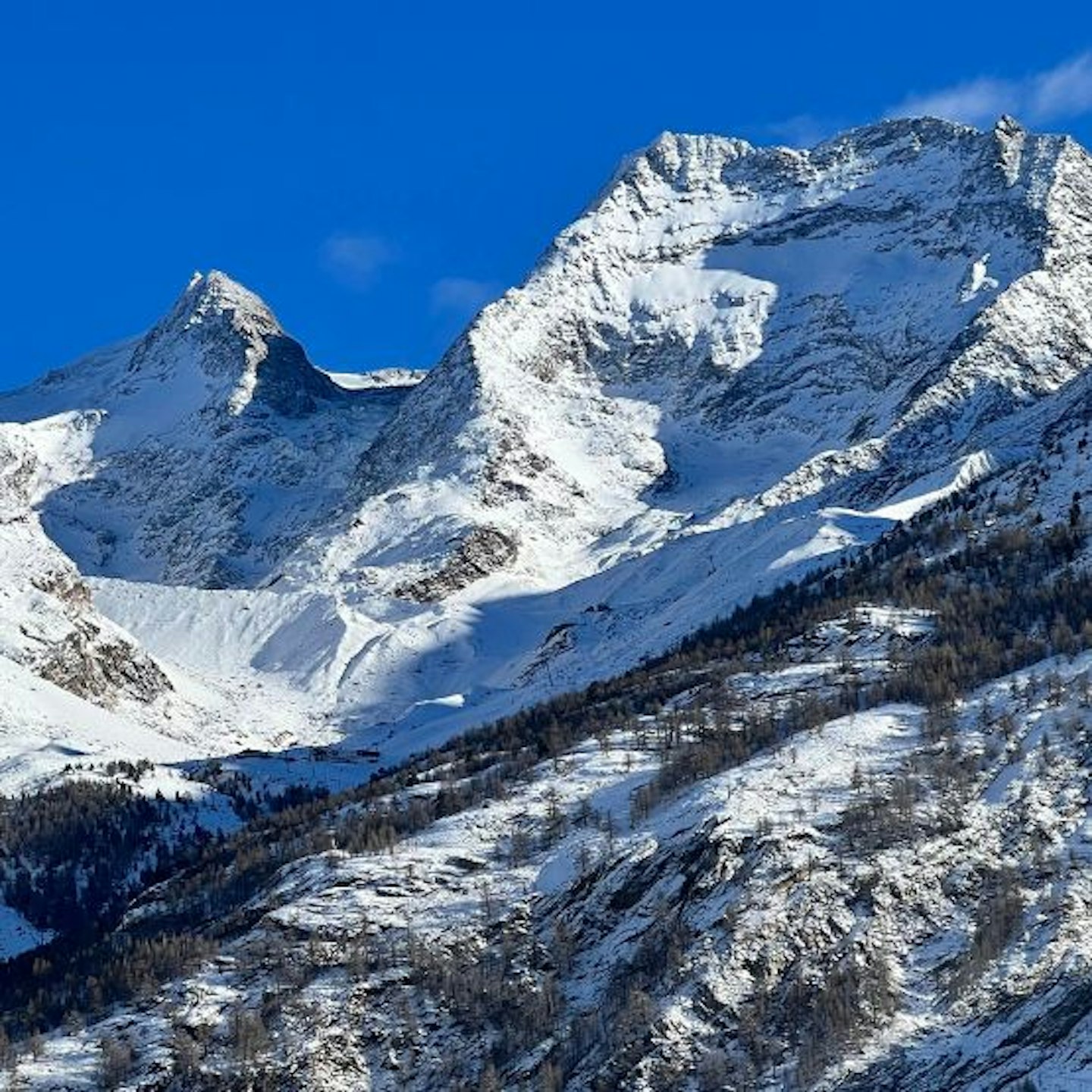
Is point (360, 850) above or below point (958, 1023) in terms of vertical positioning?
above

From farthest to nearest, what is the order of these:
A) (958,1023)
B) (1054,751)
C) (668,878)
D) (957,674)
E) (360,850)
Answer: (957,674) → (360,850) → (1054,751) → (668,878) → (958,1023)

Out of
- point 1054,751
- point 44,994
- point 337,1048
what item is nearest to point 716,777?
point 1054,751

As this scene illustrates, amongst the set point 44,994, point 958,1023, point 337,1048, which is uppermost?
point 44,994

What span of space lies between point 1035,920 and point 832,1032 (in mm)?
13497

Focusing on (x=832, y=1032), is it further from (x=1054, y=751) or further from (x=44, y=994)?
(x=44, y=994)

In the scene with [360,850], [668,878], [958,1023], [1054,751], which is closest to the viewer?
[958,1023]

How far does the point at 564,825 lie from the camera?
14888 centimetres

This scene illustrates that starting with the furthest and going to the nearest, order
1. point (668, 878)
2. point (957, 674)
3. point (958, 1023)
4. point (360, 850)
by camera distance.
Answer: point (957, 674)
point (360, 850)
point (668, 878)
point (958, 1023)

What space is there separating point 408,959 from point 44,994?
81.0 feet

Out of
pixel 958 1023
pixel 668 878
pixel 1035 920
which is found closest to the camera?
pixel 958 1023

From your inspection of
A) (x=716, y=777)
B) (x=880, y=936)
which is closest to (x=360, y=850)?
(x=716, y=777)

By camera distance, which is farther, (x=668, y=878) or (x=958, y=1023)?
(x=668, y=878)

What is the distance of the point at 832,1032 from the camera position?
115 meters

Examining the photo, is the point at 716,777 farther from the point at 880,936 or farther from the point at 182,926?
the point at 182,926
